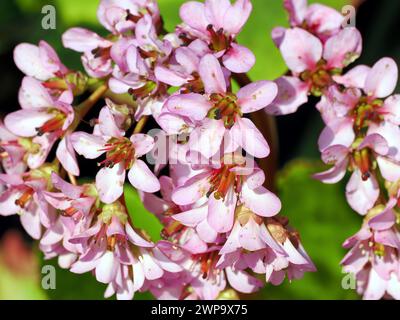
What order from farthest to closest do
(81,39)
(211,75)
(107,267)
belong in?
(81,39), (107,267), (211,75)

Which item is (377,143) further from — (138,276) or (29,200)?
(29,200)

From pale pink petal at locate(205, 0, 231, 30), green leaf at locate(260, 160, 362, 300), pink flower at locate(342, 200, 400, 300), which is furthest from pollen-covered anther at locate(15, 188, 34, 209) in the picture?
green leaf at locate(260, 160, 362, 300)

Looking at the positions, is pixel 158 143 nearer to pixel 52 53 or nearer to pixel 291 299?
pixel 52 53

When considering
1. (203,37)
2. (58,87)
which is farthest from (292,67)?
(58,87)

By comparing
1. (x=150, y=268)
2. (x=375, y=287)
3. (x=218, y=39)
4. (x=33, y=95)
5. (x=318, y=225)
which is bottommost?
(x=318, y=225)

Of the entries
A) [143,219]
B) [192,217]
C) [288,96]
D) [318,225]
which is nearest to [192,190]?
[192,217]

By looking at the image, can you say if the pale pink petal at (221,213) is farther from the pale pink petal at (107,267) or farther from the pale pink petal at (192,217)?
the pale pink petal at (107,267)

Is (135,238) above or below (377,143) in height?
below
